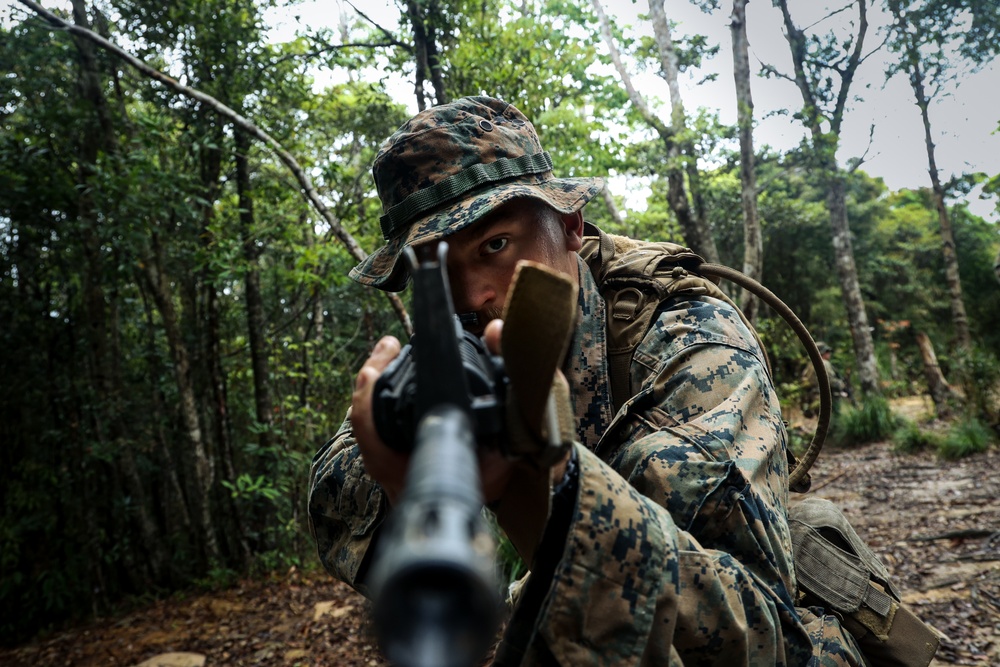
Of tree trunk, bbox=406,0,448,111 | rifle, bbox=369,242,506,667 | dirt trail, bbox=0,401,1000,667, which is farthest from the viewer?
tree trunk, bbox=406,0,448,111

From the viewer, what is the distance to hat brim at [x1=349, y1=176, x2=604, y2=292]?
1733 mm

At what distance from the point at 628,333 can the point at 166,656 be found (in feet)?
17.8

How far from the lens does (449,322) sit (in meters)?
0.73

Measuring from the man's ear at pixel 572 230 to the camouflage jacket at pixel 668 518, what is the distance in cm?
8

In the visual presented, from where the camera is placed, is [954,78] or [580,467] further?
[954,78]

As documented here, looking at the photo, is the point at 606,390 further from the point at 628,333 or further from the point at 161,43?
the point at 161,43

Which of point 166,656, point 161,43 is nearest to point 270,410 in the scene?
point 166,656

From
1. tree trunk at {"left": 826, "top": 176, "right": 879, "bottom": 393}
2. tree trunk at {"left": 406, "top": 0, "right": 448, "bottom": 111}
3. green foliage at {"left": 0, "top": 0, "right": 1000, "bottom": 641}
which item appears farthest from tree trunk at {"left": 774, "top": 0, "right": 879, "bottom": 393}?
tree trunk at {"left": 406, "top": 0, "right": 448, "bottom": 111}

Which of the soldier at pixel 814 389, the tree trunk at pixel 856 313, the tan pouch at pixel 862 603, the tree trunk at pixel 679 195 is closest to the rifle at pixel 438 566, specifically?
the tan pouch at pixel 862 603

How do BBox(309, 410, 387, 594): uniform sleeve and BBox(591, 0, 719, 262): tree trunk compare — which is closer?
BBox(309, 410, 387, 594): uniform sleeve

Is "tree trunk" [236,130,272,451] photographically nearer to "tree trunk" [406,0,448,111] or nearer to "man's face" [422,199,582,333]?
"tree trunk" [406,0,448,111]

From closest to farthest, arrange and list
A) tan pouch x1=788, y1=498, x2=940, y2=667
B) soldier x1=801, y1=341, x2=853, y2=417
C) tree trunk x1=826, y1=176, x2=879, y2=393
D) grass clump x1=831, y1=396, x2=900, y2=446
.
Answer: tan pouch x1=788, y1=498, x2=940, y2=667 < grass clump x1=831, y1=396, x2=900, y2=446 < tree trunk x1=826, y1=176, x2=879, y2=393 < soldier x1=801, y1=341, x2=853, y2=417

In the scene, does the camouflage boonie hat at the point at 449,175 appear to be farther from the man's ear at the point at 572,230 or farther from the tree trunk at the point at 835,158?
the tree trunk at the point at 835,158

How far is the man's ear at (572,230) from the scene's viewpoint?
6.63ft
